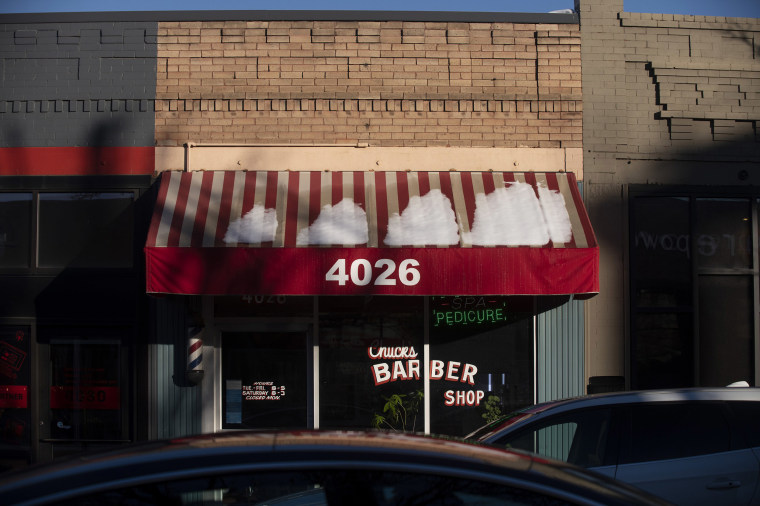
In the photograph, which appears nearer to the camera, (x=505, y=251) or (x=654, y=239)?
(x=505, y=251)

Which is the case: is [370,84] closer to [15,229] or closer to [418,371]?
[418,371]

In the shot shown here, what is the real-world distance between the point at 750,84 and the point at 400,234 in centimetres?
541

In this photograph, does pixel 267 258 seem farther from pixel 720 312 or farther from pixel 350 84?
pixel 720 312

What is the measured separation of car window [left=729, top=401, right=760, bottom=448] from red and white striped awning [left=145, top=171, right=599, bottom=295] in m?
3.10

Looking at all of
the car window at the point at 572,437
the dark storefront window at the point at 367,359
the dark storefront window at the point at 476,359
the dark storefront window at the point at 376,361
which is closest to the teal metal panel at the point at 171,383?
the dark storefront window at the point at 376,361

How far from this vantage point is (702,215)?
31.8 ft

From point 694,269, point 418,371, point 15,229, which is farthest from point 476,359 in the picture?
point 15,229

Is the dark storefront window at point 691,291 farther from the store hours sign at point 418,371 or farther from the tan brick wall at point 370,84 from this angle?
the store hours sign at point 418,371

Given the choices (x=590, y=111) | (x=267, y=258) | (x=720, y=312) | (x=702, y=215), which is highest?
(x=590, y=111)

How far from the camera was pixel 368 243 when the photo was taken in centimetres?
821

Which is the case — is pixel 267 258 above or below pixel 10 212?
below

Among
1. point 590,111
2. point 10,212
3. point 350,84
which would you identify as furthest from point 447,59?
point 10,212

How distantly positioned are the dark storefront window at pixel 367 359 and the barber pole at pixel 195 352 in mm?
1517

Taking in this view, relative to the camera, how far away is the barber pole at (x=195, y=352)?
30.1ft
